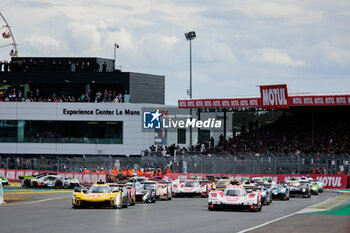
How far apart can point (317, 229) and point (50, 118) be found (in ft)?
196

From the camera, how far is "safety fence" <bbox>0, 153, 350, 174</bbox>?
55219 mm

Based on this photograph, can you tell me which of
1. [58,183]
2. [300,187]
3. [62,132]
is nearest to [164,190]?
[300,187]

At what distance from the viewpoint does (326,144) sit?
62.9 metres

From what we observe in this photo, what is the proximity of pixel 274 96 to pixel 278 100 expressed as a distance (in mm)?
535

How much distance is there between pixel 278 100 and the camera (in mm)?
66000

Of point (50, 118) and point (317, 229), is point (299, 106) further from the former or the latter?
point (317, 229)

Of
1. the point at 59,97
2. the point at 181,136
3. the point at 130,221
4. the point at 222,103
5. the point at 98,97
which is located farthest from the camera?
the point at 181,136

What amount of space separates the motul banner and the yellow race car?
3752 cm

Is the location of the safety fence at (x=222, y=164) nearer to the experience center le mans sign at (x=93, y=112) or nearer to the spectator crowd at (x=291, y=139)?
the spectator crowd at (x=291, y=139)

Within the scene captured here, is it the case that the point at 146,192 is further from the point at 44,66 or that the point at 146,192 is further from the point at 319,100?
the point at 44,66

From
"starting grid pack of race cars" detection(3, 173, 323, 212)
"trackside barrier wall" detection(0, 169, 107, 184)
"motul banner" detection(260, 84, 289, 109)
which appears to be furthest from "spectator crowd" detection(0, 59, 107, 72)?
"starting grid pack of race cars" detection(3, 173, 323, 212)

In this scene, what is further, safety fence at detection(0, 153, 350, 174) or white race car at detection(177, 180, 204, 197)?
safety fence at detection(0, 153, 350, 174)

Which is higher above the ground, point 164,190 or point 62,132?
point 62,132

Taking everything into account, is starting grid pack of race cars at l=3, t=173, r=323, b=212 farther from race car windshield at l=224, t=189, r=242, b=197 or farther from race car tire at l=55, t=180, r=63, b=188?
race car tire at l=55, t=180, r=63, b=188
